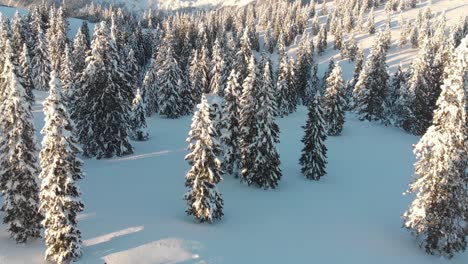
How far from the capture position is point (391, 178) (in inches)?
1921

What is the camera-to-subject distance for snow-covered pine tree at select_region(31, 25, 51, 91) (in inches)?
2987

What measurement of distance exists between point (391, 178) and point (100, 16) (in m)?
161

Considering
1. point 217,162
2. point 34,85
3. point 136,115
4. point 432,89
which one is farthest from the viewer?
point 34,85

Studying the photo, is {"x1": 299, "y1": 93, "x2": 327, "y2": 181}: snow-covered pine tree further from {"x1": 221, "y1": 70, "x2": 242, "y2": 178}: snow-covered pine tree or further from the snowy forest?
{"x1": 221, "y1": 70, "x2": 242, "y2": 178}: snow-covered pine tree

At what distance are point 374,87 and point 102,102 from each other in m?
44.6

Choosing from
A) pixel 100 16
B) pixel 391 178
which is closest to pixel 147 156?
pixel 391 178

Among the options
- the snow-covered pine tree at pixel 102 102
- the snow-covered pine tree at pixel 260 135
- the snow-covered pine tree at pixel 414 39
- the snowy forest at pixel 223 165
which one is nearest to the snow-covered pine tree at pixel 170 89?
the snowy forest at pixel 223 165

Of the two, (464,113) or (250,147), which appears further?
(250,147)

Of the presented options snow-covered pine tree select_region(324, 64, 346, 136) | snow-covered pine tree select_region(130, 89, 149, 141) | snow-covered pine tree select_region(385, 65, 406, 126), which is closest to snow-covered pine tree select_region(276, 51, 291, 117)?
snow-covered pine tree select_region(324, 64, 346, 136)

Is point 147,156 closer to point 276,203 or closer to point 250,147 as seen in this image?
point 250,147

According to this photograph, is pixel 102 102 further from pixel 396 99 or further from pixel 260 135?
pixel 396 99

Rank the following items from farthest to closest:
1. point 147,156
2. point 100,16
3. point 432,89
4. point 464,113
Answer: point 100,16
point 432,89
point 147,156
point 464,113

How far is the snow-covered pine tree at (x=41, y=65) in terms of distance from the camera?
75.9 metres

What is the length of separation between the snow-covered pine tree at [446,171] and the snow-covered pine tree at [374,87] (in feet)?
137
